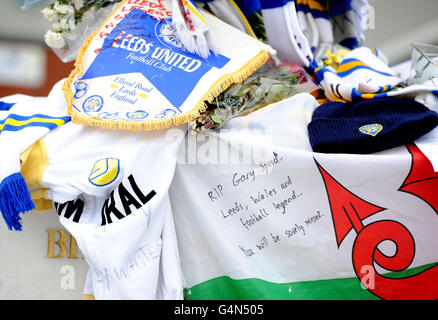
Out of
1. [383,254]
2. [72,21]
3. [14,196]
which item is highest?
[72,21]

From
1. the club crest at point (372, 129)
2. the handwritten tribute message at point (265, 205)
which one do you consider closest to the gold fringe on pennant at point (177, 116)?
the handwritten tribute message at point (265, 205)

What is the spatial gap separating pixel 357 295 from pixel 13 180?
0.76 metres

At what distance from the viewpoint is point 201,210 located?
1.00m

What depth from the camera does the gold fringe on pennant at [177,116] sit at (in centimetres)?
95

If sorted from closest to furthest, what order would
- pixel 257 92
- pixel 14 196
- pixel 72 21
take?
pixel 14 196 < pixel 257 92 < pixel 72 21

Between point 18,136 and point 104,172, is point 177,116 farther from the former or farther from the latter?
point 18,136

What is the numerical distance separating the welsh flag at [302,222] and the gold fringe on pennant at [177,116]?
0.28 feet

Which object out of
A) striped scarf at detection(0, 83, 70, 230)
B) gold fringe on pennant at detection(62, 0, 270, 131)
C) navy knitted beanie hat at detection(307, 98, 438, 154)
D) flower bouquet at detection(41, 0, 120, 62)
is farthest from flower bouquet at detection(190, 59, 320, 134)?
flower bouquet at detection(41, 0, 120, 62)

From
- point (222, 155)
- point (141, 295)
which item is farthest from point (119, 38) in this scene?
point (141, 295)

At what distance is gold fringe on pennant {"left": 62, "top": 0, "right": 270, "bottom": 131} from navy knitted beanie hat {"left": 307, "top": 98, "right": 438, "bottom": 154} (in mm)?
190

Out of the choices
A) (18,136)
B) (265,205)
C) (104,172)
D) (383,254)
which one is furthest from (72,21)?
(383,254)

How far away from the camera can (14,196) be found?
907 millimetres

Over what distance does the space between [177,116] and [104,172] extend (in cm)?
19
